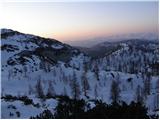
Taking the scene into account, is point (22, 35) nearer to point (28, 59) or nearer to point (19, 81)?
point (28, 59)

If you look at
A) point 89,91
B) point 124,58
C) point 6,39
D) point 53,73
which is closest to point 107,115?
point 89,91

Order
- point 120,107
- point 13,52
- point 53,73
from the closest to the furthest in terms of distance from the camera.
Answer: point 120,107, point 53,73, point 13,52

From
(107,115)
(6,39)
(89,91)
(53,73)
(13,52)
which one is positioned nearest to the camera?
(107,115)

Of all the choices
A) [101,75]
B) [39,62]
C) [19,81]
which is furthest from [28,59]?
[101,75]

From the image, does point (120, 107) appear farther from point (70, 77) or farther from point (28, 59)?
point (28, 59)

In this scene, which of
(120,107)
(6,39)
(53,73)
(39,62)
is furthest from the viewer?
(6,39)

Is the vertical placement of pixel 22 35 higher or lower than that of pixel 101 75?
higher

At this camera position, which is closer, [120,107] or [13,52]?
[120,107]

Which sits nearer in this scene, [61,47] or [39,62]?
[39,62]

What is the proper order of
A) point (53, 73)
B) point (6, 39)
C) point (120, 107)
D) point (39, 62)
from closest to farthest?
point (120, 107) → point (53, 73) → point (39, 62) → point (6, 39)
